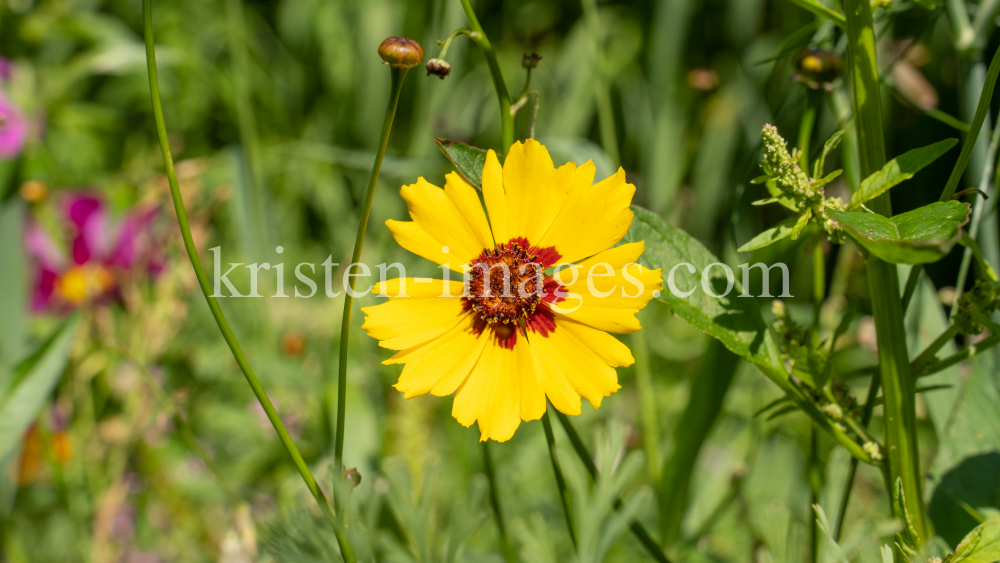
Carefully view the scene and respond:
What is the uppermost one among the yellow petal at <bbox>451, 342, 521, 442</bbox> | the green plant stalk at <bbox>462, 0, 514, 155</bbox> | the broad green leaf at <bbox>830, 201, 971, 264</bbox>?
the green plant stalk at <bbox>462, 0, 514, 155</bbox>

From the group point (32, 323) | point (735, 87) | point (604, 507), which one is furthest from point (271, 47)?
point (604, 507)

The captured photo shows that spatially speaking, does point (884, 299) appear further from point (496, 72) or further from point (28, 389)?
point (28, 389)

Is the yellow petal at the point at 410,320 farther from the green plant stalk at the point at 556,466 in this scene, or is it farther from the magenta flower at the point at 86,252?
the magenta flower at the point at 86,252

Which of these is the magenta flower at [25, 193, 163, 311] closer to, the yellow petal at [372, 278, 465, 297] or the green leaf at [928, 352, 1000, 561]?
the yellow petal at [372, 278, 465, 297]

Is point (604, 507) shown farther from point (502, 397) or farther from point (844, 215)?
point (844, 215)

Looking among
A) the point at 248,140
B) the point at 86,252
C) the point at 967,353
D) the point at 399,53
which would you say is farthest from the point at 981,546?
the point at 86,252

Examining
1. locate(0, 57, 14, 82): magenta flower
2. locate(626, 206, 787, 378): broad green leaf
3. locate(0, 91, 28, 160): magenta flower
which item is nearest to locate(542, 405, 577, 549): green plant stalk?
locate(626, 206, 787, 378): broad green leaf
